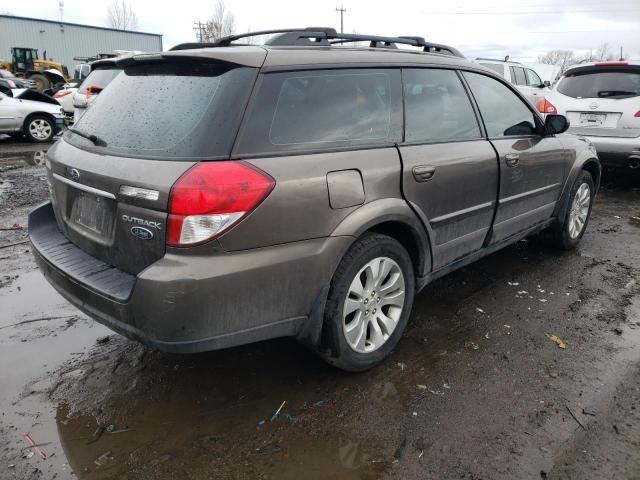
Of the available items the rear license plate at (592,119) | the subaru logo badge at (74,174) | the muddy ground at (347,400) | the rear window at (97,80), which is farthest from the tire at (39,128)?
the rear license plate at (592,119)

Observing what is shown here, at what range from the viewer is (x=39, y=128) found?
38.7 ft

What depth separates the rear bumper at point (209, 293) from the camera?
213 centimetres

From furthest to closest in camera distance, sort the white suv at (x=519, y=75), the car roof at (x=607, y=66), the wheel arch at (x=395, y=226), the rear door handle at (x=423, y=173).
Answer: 1. the white suv at (x=519, y=75)
2. the car roof at (x=607, y=66)
3. the rear door handle at (x=423, y=173)
4. the wheel arch at (x=395, y=226)

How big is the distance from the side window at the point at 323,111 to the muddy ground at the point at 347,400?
52.2 inches

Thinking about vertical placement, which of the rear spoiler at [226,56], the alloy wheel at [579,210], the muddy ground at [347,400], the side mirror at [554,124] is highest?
the rear spoiler at [226,56]

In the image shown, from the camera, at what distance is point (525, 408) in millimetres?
2600

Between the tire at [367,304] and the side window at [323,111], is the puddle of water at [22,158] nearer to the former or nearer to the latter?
the side window at [323,111]

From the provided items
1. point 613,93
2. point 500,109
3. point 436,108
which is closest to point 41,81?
point 613,93

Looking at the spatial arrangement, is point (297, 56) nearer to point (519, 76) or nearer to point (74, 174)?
point (74, 174)

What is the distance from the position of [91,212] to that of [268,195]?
967mm

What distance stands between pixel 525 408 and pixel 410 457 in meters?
0.73

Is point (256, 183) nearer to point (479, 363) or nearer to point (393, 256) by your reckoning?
point (393, 256)

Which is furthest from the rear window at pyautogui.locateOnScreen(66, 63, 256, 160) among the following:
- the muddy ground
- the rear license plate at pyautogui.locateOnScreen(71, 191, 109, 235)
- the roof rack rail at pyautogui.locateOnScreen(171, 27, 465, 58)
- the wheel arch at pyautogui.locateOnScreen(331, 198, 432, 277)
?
the muddy ground

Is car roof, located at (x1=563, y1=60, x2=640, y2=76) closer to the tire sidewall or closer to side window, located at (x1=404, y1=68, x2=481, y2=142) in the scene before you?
the tire sidewall
